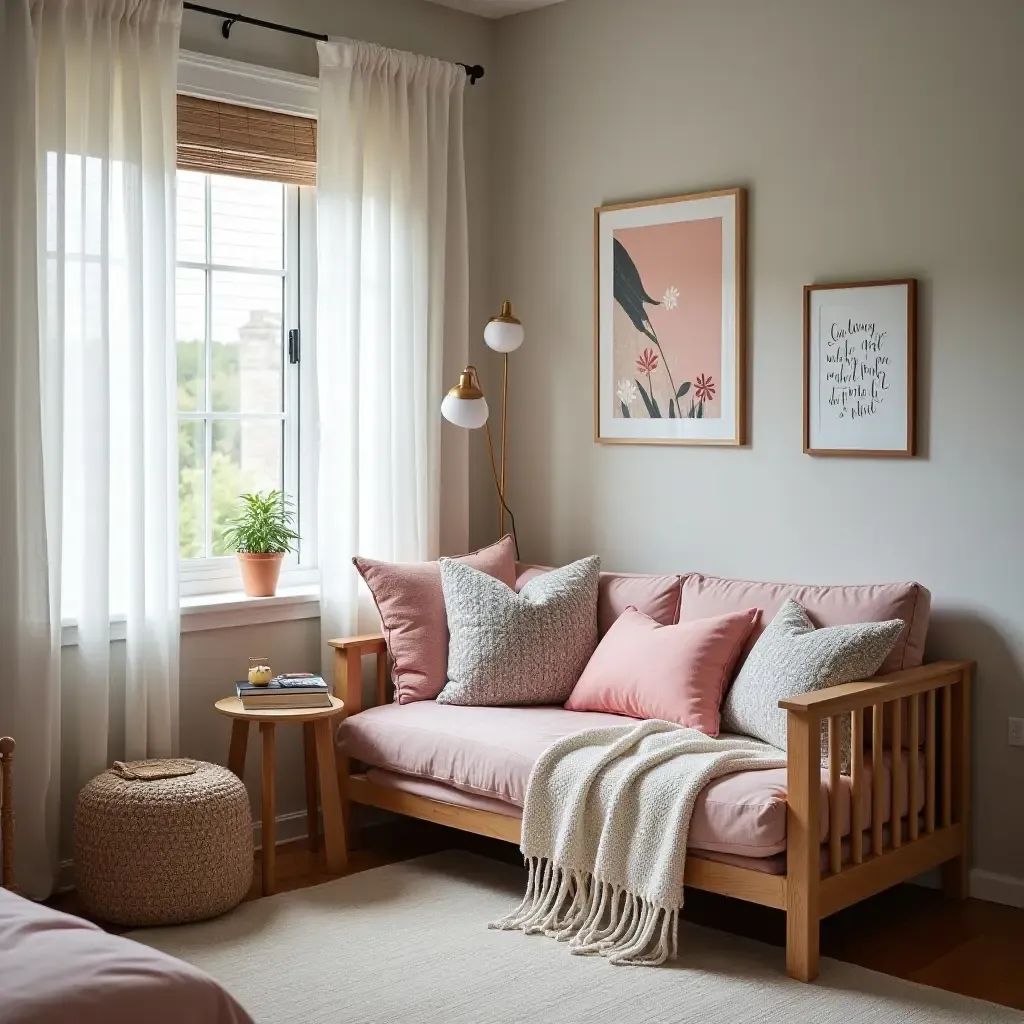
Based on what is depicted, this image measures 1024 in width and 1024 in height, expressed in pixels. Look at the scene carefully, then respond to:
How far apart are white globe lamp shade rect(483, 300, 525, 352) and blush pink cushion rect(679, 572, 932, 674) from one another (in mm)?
1008

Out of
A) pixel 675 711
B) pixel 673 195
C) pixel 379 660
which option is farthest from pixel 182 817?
pixel 673 195

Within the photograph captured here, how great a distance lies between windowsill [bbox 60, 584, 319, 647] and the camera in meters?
4.03

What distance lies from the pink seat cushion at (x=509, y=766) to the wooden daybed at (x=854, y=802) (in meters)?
0.04

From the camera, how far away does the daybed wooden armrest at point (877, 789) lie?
3.10m

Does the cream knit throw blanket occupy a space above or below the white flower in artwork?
below

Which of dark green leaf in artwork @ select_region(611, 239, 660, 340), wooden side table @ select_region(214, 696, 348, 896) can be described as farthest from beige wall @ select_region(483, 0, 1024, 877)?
wooden side table @ select_region(214, 696, 348, 896)

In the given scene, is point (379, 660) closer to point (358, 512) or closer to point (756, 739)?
point (358, 512)

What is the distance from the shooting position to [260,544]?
4203mm

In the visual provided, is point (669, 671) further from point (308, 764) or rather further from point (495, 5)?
point (495, 5)

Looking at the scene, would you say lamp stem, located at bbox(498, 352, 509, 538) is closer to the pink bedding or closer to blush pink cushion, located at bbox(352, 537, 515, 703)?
blush pink cushion, located at bbox(352, 537, 515, 703)

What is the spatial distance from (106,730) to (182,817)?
0.44 metres

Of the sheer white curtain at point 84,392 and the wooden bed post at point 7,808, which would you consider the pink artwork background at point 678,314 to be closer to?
the sheer white curtain at point 84,392

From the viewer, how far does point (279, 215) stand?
4.41 m

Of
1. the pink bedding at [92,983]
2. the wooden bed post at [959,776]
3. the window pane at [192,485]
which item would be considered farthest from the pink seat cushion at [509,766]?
the pink bedding at [92,983]
